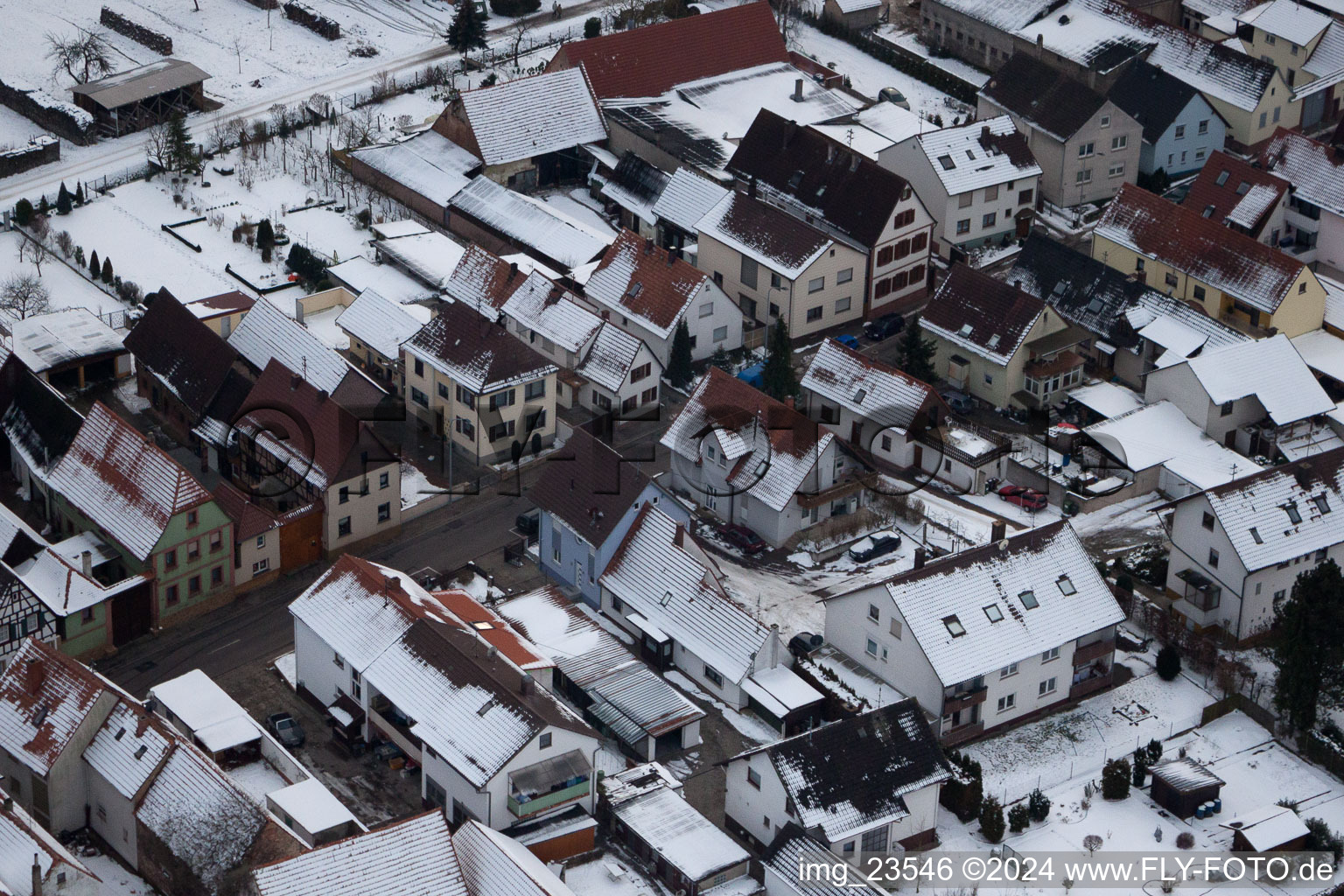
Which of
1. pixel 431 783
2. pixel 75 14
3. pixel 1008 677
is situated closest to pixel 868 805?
pixel 1008 677

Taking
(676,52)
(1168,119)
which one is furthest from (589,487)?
(1168,119)

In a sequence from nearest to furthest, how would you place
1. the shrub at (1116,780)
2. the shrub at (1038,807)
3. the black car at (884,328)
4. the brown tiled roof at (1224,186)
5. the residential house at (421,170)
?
the shrub at (1038,807) < the shrub at (1116,780) < the black car at (884,328) < the brown tiled roof at (1224,186) < the residential house at (421,170)

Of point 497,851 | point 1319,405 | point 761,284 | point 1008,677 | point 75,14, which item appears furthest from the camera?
point 75,14

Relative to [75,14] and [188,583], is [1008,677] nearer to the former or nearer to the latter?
[188,583]

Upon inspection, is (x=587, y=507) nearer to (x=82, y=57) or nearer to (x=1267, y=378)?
(x=1267, y=378)

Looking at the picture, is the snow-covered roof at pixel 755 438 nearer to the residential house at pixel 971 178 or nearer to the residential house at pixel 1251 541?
the residential house at pixel 1251 541

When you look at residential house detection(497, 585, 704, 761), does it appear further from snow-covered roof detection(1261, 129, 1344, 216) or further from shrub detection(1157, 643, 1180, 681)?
snow-covered roof detection(1261, 129, 1344, 216)

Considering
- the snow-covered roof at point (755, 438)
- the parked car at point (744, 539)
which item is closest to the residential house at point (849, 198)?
the snow-covered roof at point (755, 438)
